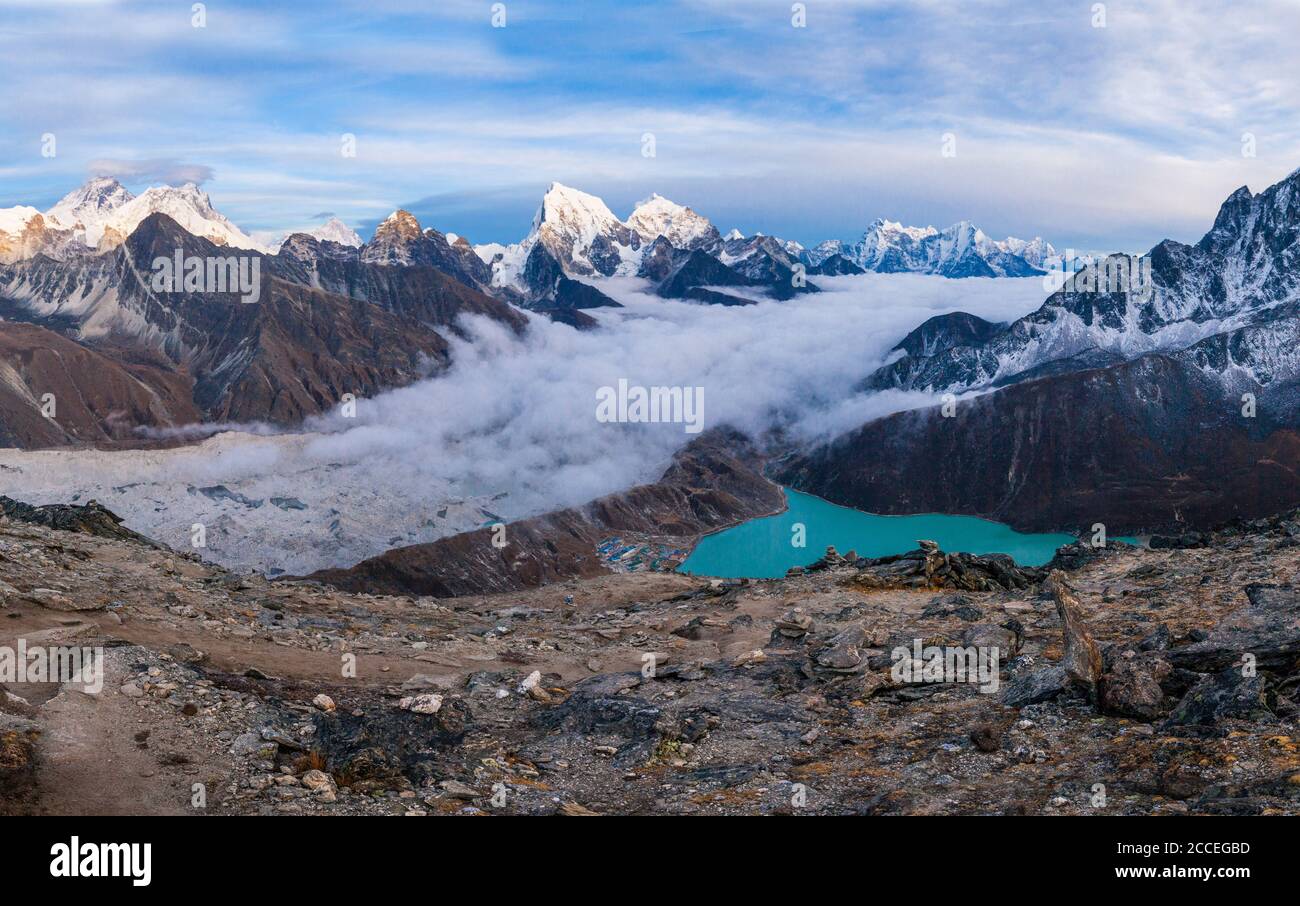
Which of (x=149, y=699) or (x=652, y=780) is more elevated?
(x=149, y=699)

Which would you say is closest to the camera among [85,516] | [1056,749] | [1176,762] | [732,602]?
[1176,762]

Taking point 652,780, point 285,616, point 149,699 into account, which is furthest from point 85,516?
point 652,780

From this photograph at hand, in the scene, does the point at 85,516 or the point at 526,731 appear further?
the point at 85,516

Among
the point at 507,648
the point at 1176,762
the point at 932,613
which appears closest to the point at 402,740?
the point at 507,648

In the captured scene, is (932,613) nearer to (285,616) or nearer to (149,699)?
(285,616)

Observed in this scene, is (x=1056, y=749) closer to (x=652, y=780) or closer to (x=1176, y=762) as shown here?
(x=1176, y=762)

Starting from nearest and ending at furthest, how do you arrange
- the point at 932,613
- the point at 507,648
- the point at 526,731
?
the point at 526,731 → the point at 507,648 → the point at 932,613
